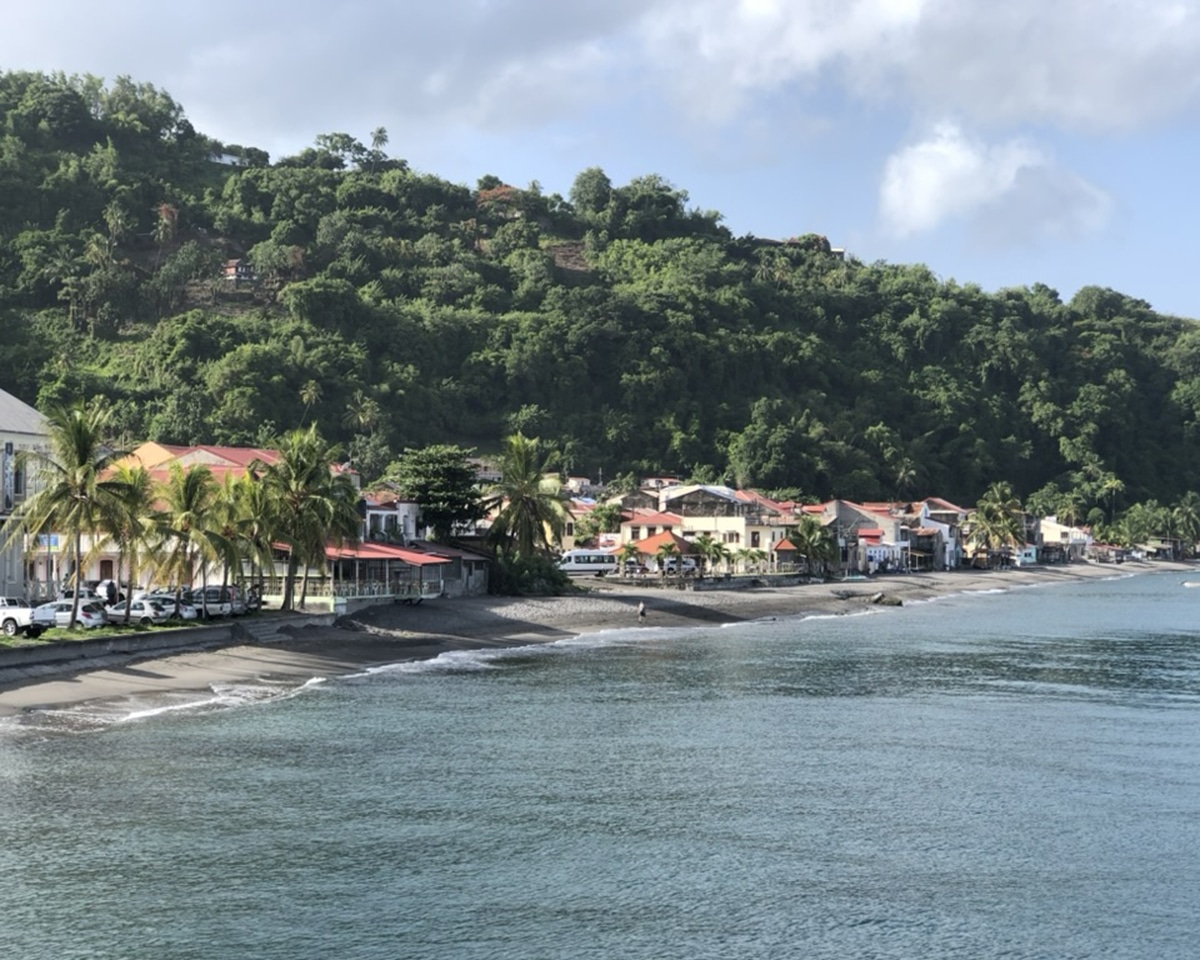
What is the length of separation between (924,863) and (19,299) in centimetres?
17139

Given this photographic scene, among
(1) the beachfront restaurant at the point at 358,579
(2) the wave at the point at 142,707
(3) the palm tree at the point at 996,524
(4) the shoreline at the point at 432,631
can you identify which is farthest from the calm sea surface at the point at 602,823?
(3) the palm tree at the point at 996,524

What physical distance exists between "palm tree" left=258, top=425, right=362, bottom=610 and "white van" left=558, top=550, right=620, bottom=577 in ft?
156

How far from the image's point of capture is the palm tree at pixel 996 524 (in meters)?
175

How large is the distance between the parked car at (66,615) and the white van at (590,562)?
60598mm

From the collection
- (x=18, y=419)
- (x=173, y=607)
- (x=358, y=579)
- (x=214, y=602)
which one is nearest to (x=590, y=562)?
(x=358, y=579)

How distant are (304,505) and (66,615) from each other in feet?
45.6

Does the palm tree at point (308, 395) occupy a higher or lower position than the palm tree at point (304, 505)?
higher

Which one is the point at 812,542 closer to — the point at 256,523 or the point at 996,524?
the point at 996,524

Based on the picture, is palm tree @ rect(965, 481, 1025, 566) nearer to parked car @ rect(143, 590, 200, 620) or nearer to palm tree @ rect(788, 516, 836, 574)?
palm tree @ rect(788, 516, 836, 574)

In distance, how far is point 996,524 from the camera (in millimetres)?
174375

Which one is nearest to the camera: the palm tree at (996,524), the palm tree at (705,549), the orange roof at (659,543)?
the orange roof at (659,543)

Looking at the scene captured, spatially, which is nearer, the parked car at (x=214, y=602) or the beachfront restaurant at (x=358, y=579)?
the parked car at (x=214, y=602)

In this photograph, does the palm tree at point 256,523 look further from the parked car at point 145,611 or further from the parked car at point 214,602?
the parked car at point 145,611

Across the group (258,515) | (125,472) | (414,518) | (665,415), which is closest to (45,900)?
(125,472)
